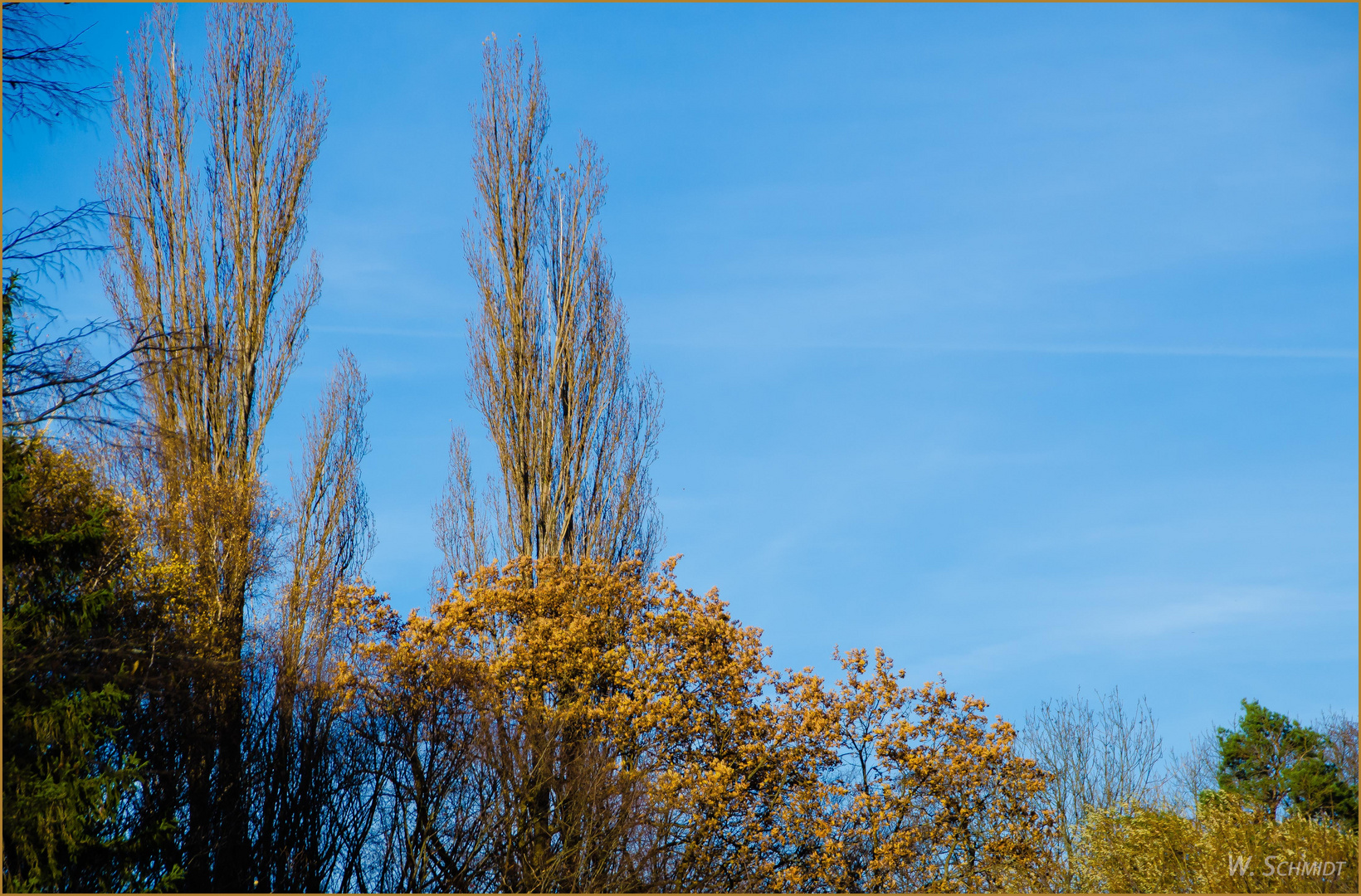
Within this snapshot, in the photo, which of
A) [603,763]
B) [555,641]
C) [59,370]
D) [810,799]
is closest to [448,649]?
[555,641]

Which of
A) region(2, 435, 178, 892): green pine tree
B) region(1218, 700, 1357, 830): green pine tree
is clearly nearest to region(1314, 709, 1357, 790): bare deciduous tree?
region(1218, 700, 1357, 830): green pine tree

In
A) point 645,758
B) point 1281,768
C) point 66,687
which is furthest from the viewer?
point 1281,768

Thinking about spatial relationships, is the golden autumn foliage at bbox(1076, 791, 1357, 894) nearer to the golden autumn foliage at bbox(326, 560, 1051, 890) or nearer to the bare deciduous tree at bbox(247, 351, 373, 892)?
the golden autumn foliage at bbox(326, 560, 1051, 890)

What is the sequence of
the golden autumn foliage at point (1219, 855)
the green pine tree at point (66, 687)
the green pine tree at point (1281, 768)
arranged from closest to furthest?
the green pine tree at point (66, 687)
the golden autumn foliage at point (1219, 855)
the green pine tree at point (1281, 768)

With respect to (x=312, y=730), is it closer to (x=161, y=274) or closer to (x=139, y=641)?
(x=139, y=641)

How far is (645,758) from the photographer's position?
49.8 ft

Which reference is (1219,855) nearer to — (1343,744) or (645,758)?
(645,758)

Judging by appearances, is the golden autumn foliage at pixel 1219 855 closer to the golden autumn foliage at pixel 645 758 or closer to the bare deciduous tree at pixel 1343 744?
the golden autumn foliage at pixel 645 758

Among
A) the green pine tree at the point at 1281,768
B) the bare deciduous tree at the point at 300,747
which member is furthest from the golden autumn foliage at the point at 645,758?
the green pine tree at the point at 1281,768

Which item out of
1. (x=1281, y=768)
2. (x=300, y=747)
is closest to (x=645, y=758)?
(x=300, y=747)

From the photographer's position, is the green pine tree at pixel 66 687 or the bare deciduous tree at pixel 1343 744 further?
the bare deciduous tree at pixel 1343 744

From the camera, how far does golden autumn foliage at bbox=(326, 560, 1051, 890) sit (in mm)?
13766

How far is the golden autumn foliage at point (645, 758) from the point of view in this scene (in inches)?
542

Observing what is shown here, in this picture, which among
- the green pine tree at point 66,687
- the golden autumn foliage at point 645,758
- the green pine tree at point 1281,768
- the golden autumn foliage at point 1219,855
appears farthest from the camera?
the green pine tree at point 1281,768
